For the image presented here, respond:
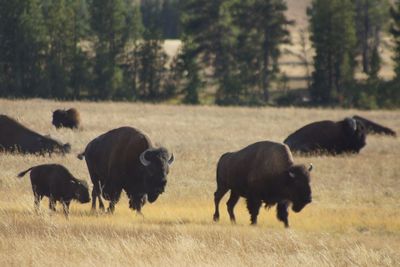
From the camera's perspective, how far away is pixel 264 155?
15.5 metres

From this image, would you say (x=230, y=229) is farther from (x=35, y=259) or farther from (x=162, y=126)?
(x=162, y=126)

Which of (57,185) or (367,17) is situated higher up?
(367,17)

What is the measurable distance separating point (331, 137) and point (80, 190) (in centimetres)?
1462

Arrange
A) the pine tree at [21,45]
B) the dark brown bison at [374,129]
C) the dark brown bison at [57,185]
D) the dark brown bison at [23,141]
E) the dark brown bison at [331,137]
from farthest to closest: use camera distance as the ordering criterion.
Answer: the pine tree at [21,45], the dark brown bison at [374,129], the dark brown bison at [331,137], the dark brown bison at [23,141], the dark brown bison at [57,185]

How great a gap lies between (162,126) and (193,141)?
232 inches

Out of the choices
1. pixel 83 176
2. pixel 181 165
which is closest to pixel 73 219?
pixel 83 176

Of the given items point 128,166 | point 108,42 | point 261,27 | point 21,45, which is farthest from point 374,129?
point 108,42

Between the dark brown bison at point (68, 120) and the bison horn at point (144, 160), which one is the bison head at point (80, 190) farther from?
the dark brown bison at point (68, 120)

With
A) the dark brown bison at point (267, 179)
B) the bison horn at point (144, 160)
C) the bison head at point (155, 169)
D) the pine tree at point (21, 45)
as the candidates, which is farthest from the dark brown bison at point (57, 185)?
the pine tree at point (21, 45)

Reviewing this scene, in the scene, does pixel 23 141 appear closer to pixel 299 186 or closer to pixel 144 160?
pixel 144 160

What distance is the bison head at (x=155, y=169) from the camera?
14.8 m

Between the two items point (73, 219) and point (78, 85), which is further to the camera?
point (78, 85)

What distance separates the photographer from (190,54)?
7638cm

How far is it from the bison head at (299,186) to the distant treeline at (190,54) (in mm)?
51523
